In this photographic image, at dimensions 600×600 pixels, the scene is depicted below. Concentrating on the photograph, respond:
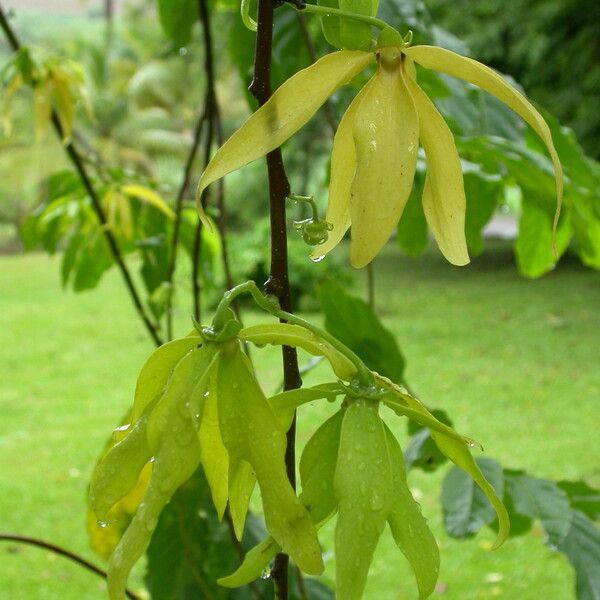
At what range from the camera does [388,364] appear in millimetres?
734

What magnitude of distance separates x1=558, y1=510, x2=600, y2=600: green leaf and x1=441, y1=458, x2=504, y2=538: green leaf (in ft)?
0.26

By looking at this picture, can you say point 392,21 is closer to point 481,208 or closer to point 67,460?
point 481,208

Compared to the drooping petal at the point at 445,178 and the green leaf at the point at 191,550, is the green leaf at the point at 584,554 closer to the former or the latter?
the green leaf at the point at 191,550

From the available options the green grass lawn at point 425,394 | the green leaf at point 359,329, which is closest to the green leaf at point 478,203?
the green leaf at point 359,329

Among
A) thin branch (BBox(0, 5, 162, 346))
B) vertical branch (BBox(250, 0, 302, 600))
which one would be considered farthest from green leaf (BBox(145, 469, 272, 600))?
vertical branch (BBox(250, 0, 302, 600))

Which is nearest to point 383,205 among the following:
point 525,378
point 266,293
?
point 266,293

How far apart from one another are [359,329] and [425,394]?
164 inches

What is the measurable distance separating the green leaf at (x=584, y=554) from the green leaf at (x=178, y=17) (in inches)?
25.9

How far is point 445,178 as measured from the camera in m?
0.33

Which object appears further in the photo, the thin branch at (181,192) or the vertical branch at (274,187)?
the thin branch at (181,192)

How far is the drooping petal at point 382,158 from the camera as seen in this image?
302 millimetres

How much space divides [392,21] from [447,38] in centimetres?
22

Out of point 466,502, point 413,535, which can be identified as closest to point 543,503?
point 466,502

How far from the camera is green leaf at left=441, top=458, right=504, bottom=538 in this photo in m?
0.68
